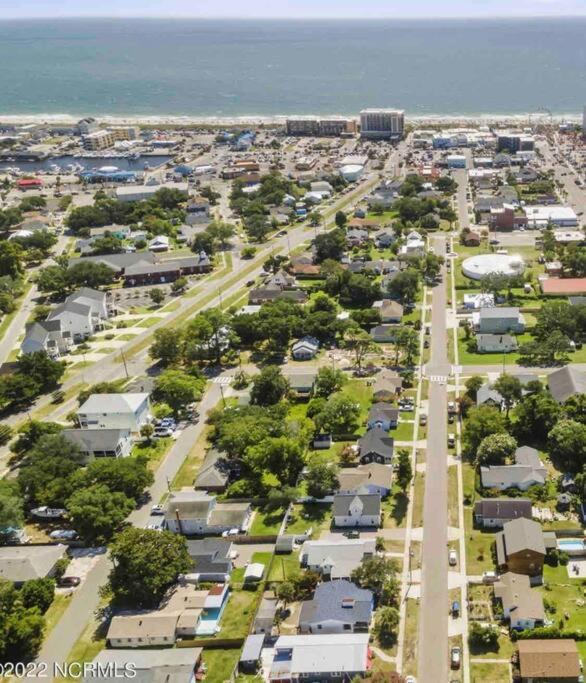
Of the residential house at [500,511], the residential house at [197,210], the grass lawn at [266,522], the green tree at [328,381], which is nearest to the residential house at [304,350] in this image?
the green tree at [328,381]

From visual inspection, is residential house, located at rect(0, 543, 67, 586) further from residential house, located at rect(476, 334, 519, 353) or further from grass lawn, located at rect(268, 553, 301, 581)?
residential house, located at rect(476, 334, 519, 353)

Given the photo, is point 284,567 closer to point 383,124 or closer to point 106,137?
point 383,124

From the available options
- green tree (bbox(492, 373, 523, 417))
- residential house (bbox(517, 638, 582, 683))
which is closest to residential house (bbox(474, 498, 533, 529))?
residential house (bbox(517, 638, 582, 683))

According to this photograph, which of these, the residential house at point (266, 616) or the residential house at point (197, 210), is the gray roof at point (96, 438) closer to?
the residential house at point (266, 616)

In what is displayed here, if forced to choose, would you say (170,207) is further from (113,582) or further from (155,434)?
(113,582)

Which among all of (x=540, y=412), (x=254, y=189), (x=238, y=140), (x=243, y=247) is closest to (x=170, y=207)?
(x=254, y=189)

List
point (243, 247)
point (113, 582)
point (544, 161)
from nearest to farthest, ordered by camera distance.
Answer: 1. point (113, 582)
2. point (243, 247)
3. point (544, 161)

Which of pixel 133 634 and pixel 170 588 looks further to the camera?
pixel 170 588
